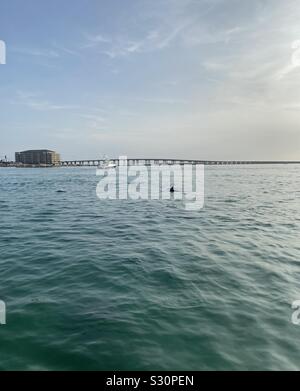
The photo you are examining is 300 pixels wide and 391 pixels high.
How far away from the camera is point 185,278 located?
9852mm

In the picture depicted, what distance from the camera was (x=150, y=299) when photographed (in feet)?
27.5

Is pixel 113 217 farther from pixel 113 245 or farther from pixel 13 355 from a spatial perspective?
pixel 13 355

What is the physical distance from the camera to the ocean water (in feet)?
19.6

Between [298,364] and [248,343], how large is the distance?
955 mm

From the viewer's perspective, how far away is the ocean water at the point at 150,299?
598cm

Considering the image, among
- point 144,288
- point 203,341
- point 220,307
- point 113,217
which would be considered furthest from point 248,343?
point 113,217

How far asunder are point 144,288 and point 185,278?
1.48 meters

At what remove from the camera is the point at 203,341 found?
21.3 feet

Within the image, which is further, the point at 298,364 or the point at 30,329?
the point at 30,329

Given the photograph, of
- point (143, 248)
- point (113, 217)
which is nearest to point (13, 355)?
point (143, 248)
